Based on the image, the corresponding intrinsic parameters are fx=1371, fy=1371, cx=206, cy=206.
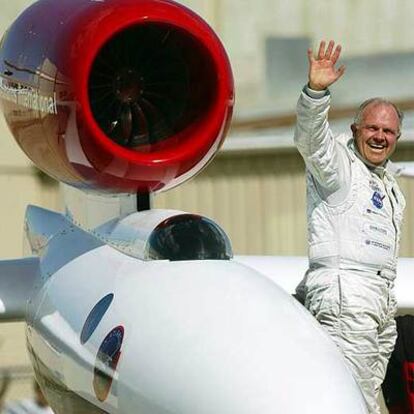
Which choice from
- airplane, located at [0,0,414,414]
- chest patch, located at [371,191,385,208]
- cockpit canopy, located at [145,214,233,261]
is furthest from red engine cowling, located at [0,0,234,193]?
chest patch, located at [371,191,385,208]

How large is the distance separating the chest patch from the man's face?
11cm

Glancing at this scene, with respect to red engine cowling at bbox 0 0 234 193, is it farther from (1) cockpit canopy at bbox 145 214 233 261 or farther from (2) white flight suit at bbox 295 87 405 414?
(2) white flight suit at bbox 295 87 405 414

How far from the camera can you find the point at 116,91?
172 inches

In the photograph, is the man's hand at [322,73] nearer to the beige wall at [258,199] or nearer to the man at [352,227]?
the man at [352,227]

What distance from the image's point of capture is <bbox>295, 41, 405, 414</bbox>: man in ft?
13.4

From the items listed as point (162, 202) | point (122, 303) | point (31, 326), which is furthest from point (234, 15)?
point (122, 303)

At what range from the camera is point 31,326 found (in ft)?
15.4

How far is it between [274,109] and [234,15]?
79 cm

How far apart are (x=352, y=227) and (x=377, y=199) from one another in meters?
0.15

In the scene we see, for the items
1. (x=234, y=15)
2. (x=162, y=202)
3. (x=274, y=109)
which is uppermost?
(x=234, y=15)

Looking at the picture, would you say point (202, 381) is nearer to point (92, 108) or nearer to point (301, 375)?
point (301, 375)

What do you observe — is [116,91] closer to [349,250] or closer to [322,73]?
[322,73]

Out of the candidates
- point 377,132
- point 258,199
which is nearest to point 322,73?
point 377,132

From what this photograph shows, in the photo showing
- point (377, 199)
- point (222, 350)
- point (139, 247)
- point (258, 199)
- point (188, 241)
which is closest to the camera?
point (222, 350)
